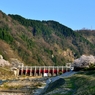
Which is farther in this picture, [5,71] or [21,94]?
[5,71]

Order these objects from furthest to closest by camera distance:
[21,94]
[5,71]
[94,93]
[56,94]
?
[5,71] → [21,94] → [56,94] → [94,93]

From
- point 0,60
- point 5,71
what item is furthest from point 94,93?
point 0,60

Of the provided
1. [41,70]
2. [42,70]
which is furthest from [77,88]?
[42,70]

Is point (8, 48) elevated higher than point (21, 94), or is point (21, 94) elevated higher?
point (8, 48)

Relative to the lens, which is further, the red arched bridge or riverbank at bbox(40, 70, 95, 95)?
the red arched bridge

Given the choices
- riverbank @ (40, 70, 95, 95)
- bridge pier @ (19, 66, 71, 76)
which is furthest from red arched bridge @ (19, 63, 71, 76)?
riverbank @ (40, 70, 95, 95)

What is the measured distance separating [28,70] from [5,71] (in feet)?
60.4

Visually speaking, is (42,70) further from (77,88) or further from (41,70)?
(77,88)

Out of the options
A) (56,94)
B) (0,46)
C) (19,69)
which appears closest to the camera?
(56,94)

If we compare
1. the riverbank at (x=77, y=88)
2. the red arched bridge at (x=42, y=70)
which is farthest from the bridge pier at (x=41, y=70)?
the riverbank at (x=77, y=88)

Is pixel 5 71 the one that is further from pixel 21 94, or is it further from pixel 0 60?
pixel 21 94

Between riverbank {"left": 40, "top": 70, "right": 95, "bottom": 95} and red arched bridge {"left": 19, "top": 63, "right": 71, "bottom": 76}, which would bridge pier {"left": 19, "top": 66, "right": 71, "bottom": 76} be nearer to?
red arched bridge {"left": 19, "top": 63, "right": 71, "bottom": 76}

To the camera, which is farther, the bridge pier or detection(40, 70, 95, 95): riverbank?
the bridge pier

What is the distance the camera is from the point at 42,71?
502ft
